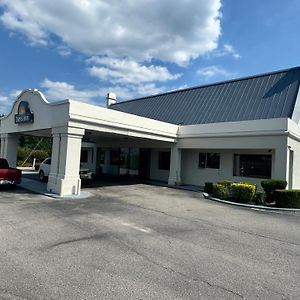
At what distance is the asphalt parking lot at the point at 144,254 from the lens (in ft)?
14.8

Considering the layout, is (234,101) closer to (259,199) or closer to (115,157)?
(259,199)

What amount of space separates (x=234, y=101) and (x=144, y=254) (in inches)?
729

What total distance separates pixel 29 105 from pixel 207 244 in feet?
47.1

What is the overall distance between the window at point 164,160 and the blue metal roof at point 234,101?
2758 mm

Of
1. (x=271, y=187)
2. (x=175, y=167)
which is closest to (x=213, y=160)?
(x=175, y=167)

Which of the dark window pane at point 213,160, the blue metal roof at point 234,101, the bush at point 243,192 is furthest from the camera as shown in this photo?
the dark window pane at point 213,160

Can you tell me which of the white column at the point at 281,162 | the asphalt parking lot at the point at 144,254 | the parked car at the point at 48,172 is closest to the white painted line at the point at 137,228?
the asphalt parking lot at the point at 144,254

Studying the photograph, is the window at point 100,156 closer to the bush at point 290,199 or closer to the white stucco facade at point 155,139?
the white stucco facade at point 155,139

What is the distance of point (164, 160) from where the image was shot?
2459 centimetres

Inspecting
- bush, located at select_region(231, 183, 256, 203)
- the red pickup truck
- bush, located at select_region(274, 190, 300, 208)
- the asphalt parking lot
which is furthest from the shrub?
the red pickup truck

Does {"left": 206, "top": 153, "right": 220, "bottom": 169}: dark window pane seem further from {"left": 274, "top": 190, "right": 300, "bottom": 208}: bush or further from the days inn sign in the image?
the days inn sign

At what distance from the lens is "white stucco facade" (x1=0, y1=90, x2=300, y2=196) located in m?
14.4

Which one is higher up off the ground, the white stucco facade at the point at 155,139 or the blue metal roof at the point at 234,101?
the blue metal roof at the point at 234,101

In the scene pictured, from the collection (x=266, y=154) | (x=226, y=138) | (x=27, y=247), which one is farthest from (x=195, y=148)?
(x=27, y=247)
